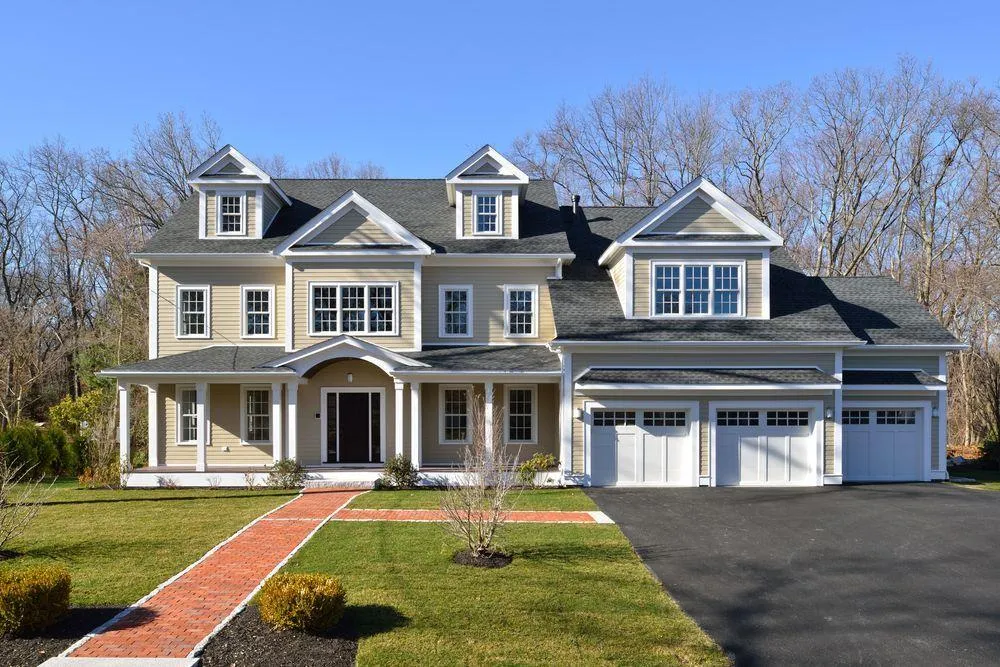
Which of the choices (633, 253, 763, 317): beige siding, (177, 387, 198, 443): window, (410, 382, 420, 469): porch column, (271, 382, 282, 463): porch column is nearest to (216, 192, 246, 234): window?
(177, 387, 198, 443): window

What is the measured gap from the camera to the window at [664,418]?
61.8 feet

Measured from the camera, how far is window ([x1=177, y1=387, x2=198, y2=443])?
69.0 ft

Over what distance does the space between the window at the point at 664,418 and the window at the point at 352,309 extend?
7242mm

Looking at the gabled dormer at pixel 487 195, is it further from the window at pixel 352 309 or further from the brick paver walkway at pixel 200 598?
the brick paver walkway at pixel 200 598

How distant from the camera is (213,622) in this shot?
809cm

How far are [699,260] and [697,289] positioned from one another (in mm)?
765

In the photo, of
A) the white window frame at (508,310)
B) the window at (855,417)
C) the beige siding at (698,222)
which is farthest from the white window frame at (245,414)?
the window at (855,417)

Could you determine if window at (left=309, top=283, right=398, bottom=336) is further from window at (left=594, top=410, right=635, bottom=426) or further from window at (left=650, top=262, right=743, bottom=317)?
window at (left=650, top=262, right=743, bottom=317)

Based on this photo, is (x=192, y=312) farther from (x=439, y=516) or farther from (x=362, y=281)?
(x=439, y=516)

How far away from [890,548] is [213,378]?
15.8 m

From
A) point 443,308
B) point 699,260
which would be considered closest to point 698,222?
point 699,260

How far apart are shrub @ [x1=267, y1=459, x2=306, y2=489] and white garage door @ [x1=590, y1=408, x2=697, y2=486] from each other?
291 inches

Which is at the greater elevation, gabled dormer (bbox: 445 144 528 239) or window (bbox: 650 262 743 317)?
gabled dormer (bbox: 445 144 528 239)

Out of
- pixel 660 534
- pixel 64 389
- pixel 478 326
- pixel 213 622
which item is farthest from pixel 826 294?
pixel 64 389
